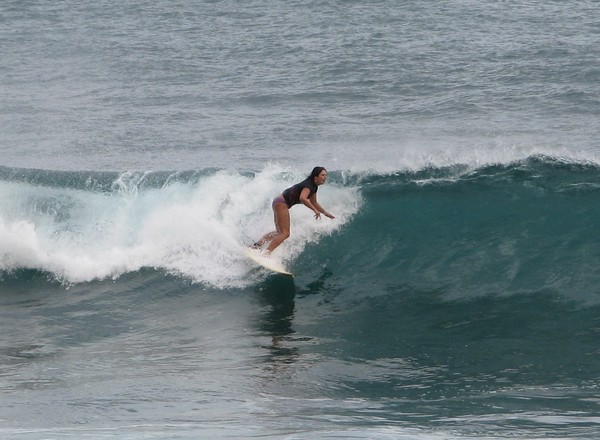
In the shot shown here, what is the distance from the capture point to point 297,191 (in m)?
14.1

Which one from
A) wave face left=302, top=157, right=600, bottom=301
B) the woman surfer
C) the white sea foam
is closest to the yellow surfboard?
the woman surfer

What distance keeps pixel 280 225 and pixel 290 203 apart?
34 cm

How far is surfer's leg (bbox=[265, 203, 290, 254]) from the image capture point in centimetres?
1417

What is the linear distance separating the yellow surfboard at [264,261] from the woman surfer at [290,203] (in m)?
0.10

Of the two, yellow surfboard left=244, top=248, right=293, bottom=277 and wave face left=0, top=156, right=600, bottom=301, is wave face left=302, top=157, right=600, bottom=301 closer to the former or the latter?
wave face left=0, top=156, right=600, bottom=301

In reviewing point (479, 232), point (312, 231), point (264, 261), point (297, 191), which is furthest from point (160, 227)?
point (479, 232)

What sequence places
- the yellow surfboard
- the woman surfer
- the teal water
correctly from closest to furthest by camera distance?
1. the teal water
2. the woman surfer
3. the yellow surfboard

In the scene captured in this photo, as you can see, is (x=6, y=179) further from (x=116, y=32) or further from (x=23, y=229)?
(x=116, y=32)

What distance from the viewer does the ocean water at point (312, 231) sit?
10.4m


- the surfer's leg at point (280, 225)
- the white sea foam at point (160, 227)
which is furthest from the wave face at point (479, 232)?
the surfer's leg at point (280, 225)

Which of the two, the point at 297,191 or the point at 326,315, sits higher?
the point at 297,191

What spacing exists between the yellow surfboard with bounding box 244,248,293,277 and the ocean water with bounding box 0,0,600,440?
0.47 ft

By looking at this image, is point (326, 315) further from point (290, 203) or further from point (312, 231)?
point (312, 231)

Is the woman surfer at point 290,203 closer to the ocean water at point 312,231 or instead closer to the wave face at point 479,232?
the ocean water at point 312,231
